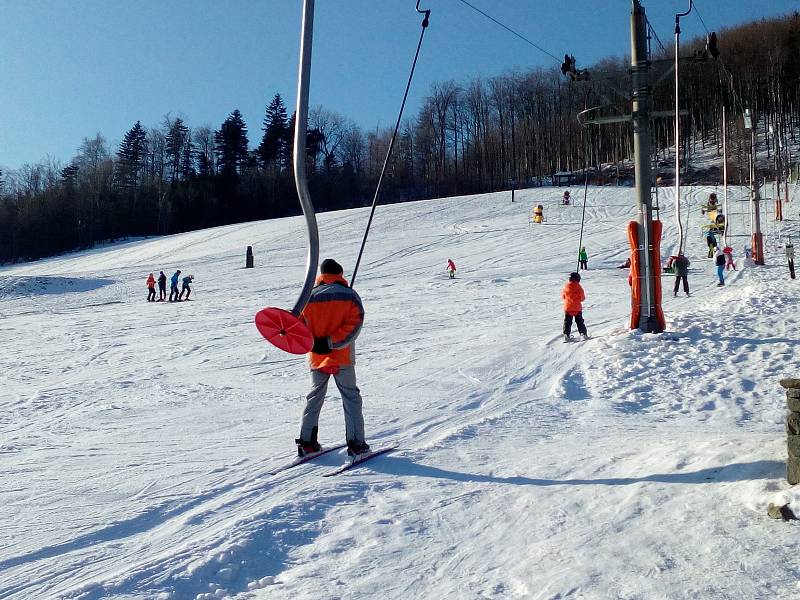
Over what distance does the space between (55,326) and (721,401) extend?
18.4m

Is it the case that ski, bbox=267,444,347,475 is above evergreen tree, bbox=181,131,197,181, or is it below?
below

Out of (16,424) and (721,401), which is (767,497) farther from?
(16,424)

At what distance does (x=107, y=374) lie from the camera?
11688 millimetres

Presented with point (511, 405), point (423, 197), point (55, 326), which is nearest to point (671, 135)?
point (423, 197)

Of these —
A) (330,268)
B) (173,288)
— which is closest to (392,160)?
(173,288)

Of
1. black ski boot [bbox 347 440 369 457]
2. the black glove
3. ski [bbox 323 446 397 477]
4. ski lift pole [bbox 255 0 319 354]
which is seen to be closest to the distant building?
ski [bbox 323 446 397 477]

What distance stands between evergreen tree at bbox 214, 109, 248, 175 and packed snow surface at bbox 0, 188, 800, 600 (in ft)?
240

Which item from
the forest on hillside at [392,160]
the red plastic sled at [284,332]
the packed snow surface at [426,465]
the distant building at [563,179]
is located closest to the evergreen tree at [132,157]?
the forest on hillside at [392,160]

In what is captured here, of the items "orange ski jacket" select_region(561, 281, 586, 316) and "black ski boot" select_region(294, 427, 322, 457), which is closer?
"black ski boot" select_region(294, 427, 322, 457)

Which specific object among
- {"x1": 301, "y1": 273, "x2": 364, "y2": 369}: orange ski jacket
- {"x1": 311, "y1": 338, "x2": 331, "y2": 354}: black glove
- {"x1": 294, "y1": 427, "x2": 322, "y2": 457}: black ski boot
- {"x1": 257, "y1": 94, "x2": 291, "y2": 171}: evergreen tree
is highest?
{"x1": 257, "y1": 94, "x2": 291, "y2": 171}: evergreen tree

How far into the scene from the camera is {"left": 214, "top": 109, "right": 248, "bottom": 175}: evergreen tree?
85.9m

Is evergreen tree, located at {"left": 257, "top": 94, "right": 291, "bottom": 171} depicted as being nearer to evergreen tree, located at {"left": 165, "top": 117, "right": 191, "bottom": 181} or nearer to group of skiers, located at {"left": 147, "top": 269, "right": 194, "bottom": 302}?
evergreen tree, located at {"left": 165, "top": 117, "right": 191, "bottom": 181}

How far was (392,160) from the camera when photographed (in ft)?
270

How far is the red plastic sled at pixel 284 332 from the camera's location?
3.71m
